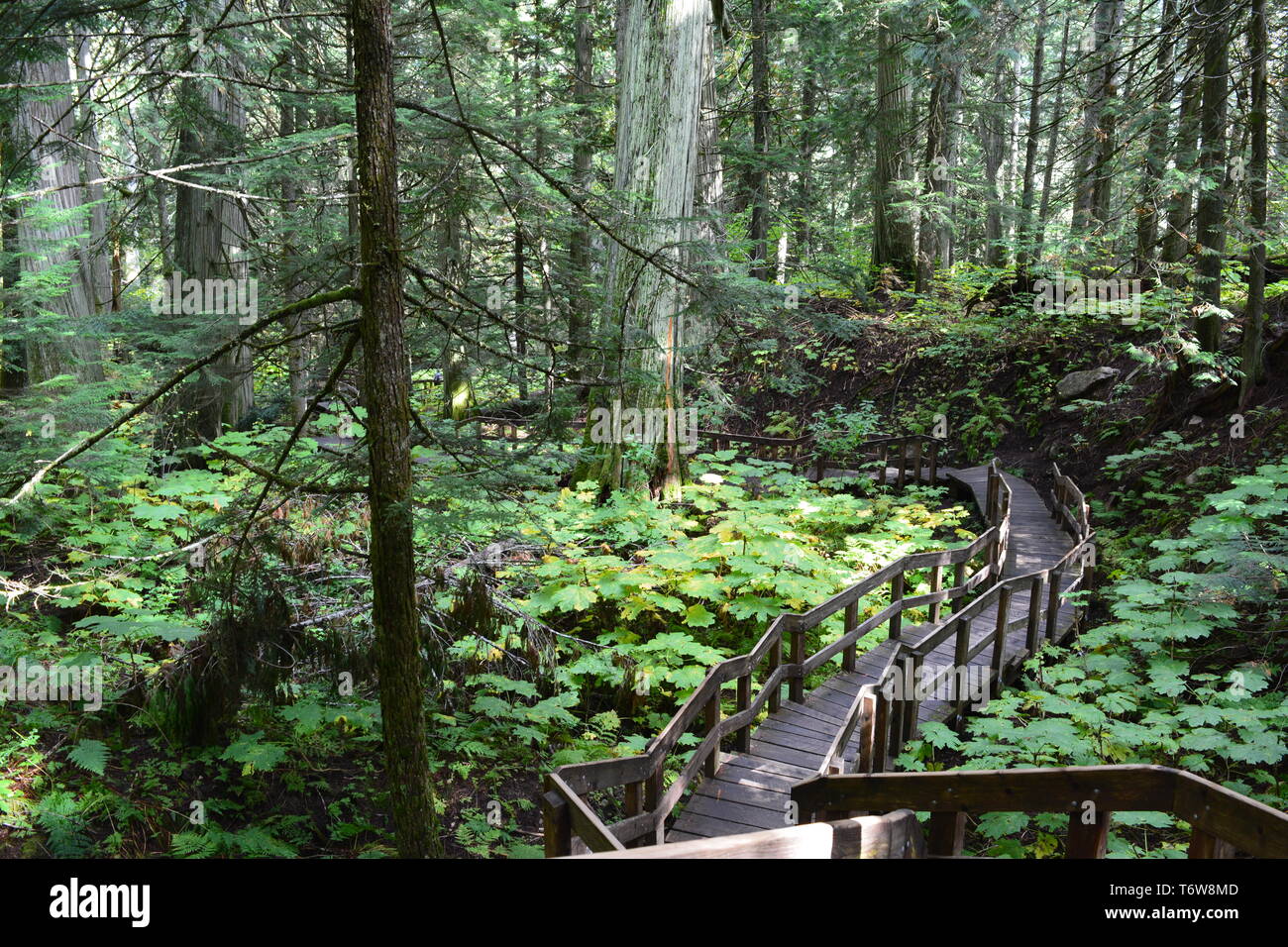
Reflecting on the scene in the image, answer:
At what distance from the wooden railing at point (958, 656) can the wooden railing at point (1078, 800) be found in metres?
1.63

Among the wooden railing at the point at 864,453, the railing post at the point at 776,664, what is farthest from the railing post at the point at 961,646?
the wooden railing at the point at 864,453

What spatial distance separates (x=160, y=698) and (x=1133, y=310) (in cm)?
1734

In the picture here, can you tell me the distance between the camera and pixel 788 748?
6887mm

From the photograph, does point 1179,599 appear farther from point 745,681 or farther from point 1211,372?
point 1211,372

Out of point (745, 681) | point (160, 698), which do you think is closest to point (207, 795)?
point (160, 698)

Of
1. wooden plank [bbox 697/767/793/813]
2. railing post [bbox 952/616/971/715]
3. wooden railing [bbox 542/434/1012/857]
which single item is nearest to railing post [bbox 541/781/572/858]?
wooden railing [bbox 542/434/1012/857]

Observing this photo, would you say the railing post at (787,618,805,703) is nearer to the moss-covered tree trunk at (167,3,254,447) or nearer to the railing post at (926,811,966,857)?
the railing post at (926,811,966,857)

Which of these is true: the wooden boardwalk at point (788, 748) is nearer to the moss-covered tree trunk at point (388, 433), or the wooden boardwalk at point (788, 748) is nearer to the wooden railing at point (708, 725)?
the wooden railing at point (708, 725)

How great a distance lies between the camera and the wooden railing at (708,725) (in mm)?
3727

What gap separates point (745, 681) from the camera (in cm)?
674

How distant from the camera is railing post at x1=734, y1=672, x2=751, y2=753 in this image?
22.3ft

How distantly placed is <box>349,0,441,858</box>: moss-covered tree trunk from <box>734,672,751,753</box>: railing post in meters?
3.10

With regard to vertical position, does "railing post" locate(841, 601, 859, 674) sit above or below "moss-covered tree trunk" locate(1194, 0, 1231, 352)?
below
